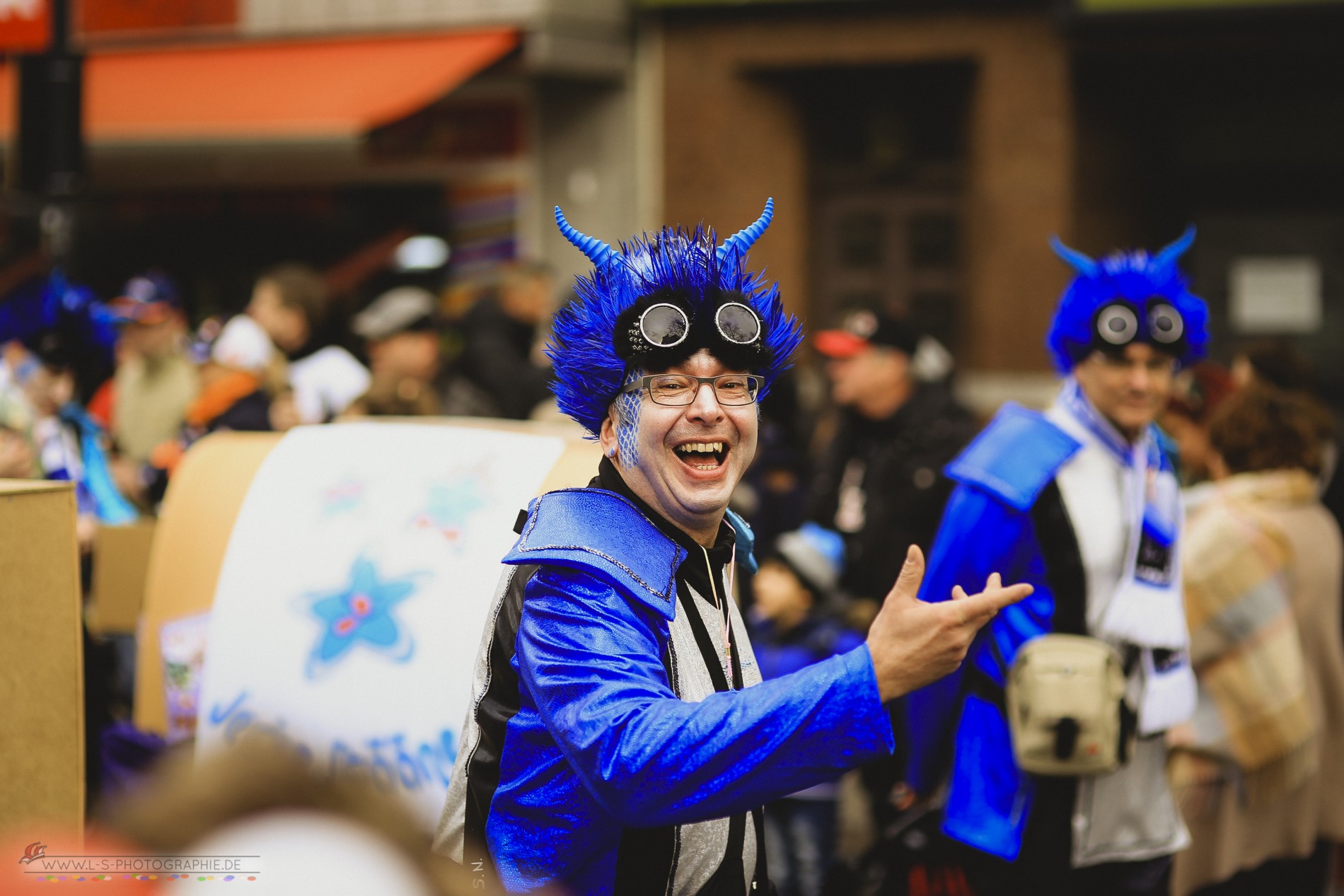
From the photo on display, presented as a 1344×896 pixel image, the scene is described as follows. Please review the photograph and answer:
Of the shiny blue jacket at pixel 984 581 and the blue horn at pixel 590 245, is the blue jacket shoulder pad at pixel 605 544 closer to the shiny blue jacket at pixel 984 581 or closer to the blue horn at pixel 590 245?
the blue horn at pixel 590 245

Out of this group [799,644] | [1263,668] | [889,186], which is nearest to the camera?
[1263,668]

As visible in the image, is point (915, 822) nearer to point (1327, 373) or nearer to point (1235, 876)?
point (1235, 876)

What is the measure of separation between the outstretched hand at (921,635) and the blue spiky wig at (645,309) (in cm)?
51

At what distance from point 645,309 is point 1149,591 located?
1.85 m

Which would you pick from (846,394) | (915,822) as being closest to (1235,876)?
(915,822)

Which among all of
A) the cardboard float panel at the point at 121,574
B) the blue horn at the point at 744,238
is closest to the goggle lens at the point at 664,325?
the blue horn at the point at 744,238

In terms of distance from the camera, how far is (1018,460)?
3.56m

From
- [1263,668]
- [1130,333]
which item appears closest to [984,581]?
[1130,333]

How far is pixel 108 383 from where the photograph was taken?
26.7 ft

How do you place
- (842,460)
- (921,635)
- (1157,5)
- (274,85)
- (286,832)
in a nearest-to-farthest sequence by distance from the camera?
1. (286,832)
2. (921,635)
3. (842,460)
4. (1157,5)
5. (274,85)

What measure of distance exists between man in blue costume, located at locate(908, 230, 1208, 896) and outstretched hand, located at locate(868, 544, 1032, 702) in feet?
5.58

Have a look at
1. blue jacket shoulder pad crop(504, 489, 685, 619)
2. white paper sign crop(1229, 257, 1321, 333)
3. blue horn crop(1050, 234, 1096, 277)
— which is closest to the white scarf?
blue horn crop(1050, 234, 1096, 277)

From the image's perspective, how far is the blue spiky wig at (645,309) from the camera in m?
2.16

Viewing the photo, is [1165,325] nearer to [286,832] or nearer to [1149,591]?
[1149,591]
